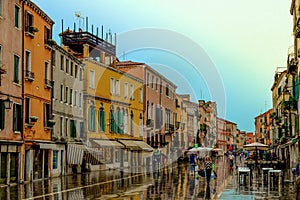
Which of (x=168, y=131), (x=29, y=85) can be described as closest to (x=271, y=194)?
(x=29, y=85)

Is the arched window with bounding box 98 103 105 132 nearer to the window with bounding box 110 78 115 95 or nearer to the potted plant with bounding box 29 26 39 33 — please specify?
the window with bounding box 110 78 115 95

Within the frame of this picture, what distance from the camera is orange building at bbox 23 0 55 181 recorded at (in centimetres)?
3262

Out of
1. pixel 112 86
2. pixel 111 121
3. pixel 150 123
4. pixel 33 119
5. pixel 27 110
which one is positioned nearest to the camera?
pixel 27 110

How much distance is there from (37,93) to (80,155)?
32.0 ft

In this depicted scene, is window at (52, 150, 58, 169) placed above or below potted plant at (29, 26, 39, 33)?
below

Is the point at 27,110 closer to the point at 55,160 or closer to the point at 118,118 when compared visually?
the point at 55,160

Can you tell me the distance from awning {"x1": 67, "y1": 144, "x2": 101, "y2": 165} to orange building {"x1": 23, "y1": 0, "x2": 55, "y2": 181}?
3396 mm

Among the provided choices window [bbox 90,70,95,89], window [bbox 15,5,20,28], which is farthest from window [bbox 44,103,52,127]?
window [bbox 90,70,95,89]

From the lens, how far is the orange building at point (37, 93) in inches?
1284

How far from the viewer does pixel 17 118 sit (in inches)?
1237

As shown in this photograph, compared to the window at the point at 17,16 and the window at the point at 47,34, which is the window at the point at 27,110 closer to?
the window at the point at 17,16

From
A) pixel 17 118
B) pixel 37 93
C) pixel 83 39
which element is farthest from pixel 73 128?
pixel 83 39

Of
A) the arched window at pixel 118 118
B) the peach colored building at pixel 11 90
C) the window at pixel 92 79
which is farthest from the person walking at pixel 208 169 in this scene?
the arched window at pixel 118 118

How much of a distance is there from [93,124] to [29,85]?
14.4m
